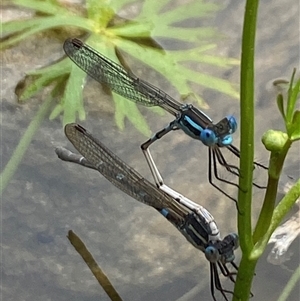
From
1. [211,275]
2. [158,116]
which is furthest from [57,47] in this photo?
[211,275]

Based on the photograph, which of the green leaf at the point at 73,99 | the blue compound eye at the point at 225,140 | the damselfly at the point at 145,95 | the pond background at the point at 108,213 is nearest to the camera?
the blue compound eye at the point at 225,140

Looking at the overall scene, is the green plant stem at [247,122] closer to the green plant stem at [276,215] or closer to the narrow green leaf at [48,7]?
the green plant stem at [276,215]

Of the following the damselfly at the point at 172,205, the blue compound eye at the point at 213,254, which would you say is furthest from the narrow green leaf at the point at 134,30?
the blue compound eye at the point at 213,254

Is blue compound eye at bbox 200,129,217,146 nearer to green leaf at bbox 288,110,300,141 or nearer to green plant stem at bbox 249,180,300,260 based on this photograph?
green plant stem at bbox 249,180,300,260

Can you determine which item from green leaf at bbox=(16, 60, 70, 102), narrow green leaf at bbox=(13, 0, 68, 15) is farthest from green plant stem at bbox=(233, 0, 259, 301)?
narrow green leaf at bbox=(13, 0, 68, 15)

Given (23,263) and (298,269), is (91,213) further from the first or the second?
(298,269)
